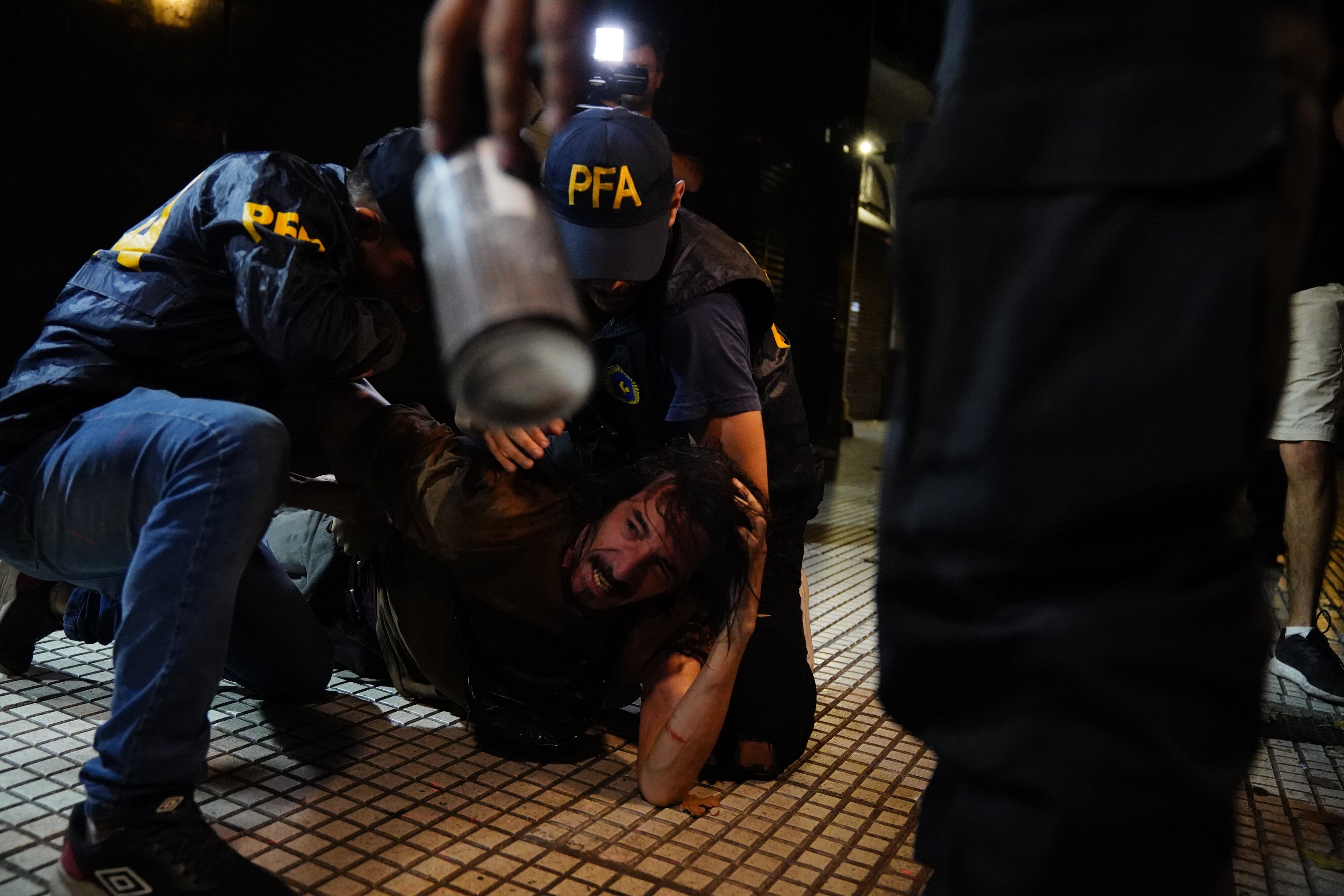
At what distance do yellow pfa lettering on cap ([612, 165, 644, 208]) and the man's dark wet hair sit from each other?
22.8 inches

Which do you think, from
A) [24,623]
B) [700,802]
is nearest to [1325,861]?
[700,802]

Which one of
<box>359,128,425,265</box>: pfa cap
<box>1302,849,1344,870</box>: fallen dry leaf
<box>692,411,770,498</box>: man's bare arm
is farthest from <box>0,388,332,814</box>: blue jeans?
<box>1302,849,1344,870</box>: fallen dry leaf

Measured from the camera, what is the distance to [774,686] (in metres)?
2.38

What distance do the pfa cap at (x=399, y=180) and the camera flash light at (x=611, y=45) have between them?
2.41 meters

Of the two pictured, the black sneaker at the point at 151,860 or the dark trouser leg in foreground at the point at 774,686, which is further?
the dark trouser leg in foreground at the point at 774,686

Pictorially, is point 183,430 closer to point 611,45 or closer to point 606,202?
point 606,202

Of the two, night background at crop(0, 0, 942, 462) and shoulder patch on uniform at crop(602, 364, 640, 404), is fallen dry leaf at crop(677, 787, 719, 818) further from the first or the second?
night background at crop(0, 0, 942, 462)

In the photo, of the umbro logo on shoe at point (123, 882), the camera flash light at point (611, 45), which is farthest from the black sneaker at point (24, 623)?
the camera flash light at point (611, 45)

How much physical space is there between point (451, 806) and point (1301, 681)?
111 inches

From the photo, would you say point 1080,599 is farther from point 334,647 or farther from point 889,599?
point 334,647

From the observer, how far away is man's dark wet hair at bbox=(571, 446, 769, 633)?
2.17m

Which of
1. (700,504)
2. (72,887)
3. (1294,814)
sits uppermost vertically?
(700,504)

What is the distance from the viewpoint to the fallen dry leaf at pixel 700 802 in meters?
2.10

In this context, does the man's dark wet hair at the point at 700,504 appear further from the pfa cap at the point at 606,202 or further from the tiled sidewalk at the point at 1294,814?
the tiled sidewalk at the point at 1294,814
